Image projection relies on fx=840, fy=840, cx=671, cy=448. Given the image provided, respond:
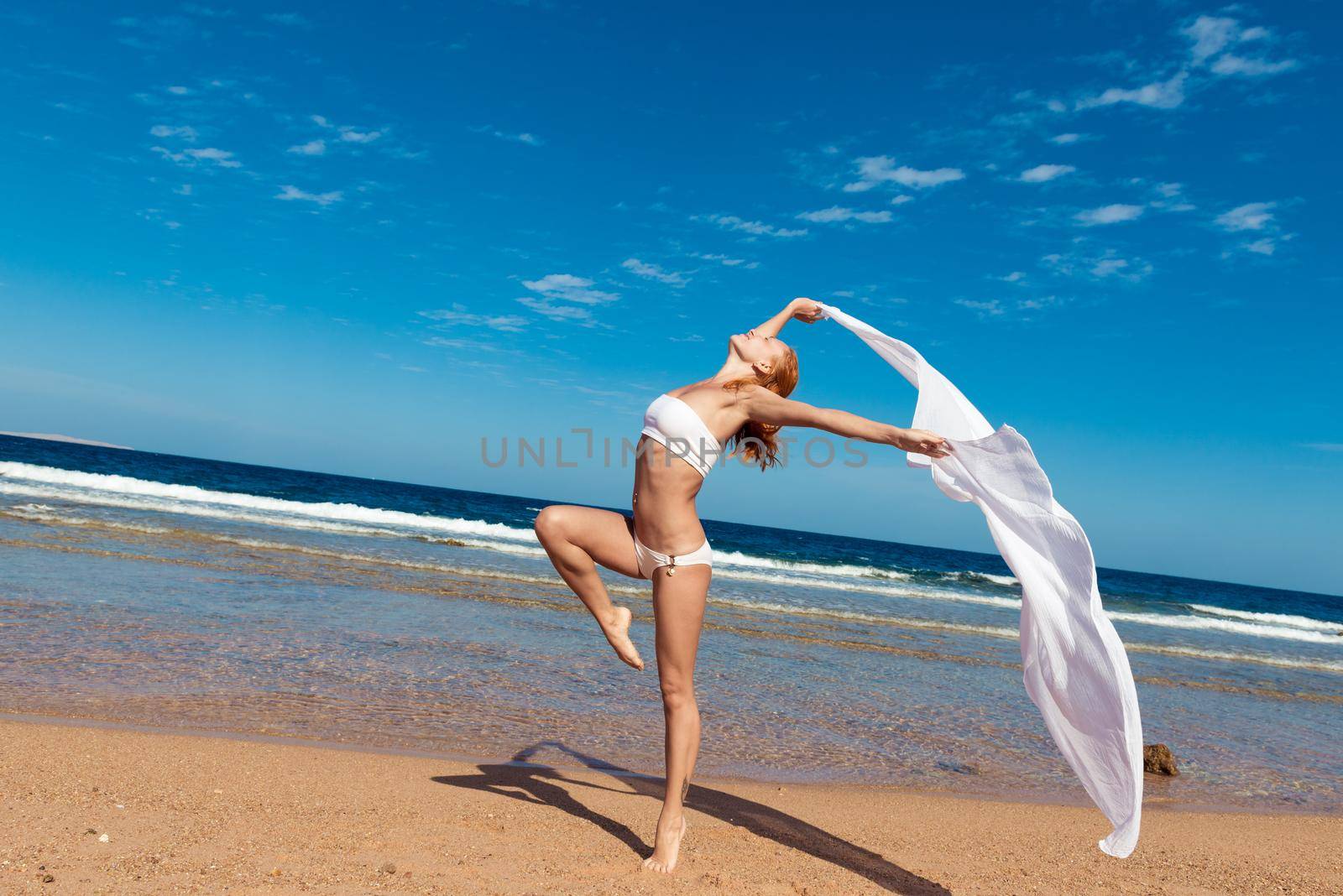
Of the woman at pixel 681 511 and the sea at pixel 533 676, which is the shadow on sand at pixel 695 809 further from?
the woman at pixel 681 511

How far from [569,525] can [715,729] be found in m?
2.99

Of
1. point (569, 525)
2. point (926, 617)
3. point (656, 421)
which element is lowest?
point (926, 617)

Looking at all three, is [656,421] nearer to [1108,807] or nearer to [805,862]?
[805,862]

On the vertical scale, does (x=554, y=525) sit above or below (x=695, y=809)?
above

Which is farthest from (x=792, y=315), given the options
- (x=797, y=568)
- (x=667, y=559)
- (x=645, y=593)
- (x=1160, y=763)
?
(x=797, y=568)

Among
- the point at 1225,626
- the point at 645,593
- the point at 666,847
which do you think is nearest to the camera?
the point at 666,847

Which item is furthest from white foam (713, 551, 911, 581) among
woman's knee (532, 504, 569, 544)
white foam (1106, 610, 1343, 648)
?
woman's knee (532, 504, 569, 544)

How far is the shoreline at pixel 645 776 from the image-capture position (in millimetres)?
4621

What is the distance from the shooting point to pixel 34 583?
845 cm

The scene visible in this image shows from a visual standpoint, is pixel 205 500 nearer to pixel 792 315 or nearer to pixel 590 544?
pixel 590 544

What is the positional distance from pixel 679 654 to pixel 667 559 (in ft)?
1.37

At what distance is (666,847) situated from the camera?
3.49m

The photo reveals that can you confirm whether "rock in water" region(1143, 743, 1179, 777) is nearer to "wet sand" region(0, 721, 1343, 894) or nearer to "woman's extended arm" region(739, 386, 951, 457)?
"wet sand" region(0, 721, 1343, 894)

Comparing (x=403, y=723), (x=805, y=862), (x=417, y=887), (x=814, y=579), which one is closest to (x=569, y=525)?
(x=417, y=887)
